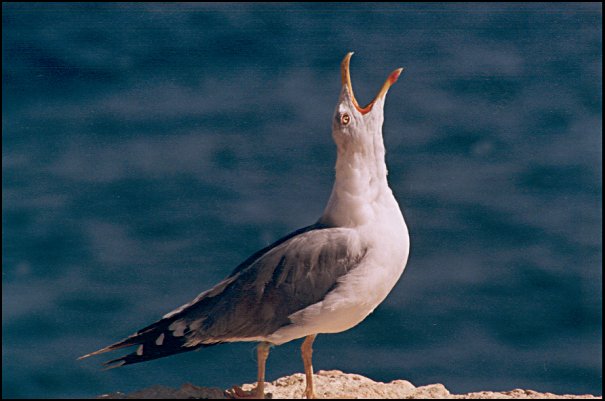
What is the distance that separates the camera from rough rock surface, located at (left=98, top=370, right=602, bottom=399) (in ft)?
31.7

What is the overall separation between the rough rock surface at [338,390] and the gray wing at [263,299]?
55 cm

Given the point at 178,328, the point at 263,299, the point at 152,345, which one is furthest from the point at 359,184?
the point at 152,345

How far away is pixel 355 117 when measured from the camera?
9281 millimetres

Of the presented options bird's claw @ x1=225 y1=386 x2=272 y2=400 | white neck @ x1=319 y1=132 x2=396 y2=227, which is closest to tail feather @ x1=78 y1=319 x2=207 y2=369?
bird's claw @ x1=225 y1=386 x2=272 y2=400

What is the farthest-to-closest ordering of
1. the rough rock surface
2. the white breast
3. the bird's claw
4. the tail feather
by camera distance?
the rough rock surface, the bird's claw, the tail feather, the white breast

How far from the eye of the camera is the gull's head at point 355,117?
9.28 m

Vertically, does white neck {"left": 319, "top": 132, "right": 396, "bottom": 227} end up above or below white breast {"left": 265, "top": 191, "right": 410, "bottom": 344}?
above

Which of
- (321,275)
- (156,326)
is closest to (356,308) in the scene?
(321,275)

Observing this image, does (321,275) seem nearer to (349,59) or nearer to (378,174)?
(378,174)

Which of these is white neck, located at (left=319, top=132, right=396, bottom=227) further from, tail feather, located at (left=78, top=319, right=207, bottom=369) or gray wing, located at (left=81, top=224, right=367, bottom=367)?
tail feather, located at (left=78, top=319, right=207, bottom=369)

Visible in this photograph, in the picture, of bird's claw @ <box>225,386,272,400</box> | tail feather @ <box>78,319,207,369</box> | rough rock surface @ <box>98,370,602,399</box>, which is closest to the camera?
tail feather @ <box>78,319,207,369</box>

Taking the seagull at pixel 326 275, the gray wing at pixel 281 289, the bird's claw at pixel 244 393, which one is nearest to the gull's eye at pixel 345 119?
the seagull at pixel 326 275

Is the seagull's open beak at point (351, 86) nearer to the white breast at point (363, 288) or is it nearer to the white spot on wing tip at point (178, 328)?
the white breast at point (363, 288)

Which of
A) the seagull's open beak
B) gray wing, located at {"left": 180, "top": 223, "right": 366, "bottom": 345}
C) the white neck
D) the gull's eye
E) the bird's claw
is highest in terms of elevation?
the seagull's open beak
